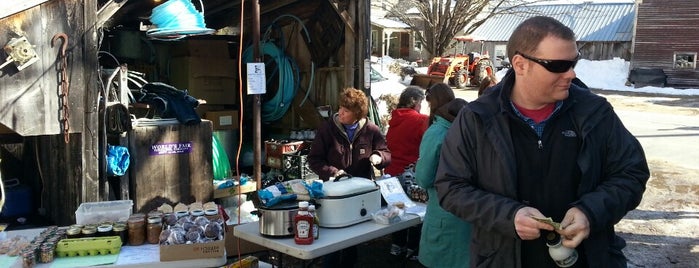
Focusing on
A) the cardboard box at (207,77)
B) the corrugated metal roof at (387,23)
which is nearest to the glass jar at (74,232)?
→ the cardboard box at (207,77)

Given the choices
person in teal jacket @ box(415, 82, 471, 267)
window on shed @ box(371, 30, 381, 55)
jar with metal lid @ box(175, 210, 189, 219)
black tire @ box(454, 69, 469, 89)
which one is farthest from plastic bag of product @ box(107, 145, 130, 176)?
window on shed @ box(371, 30, 381, 55)

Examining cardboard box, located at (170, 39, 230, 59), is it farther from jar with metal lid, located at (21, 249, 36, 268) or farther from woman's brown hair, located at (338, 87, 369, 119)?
jar with metal lid, located at (21, 249, 36, 268)

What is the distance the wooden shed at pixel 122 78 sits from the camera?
441cm

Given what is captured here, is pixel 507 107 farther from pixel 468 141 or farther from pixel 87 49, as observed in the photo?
pixel 87 49

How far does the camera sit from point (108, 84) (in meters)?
4.98

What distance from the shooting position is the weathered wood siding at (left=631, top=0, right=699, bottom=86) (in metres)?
25.8

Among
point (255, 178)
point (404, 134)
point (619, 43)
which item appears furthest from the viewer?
point (619, 43)

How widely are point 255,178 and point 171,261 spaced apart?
3197mm

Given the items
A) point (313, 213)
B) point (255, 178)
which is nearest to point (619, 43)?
point (255, 178)

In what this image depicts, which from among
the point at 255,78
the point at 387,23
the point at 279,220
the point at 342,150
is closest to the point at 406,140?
the point at 342,150

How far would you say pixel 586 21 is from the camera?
33.7 metres

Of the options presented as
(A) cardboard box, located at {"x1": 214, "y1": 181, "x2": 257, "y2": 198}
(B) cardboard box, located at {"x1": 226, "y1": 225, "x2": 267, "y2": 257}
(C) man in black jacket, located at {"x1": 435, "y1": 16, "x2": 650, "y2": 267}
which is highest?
(C) man in black jacket, located at {"x1": 435, "y1": 16, "x2": 650, "y2": 267}

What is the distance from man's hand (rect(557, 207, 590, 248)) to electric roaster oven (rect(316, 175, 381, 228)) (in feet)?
5.03

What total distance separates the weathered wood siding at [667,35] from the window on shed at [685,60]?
146 millimetres
